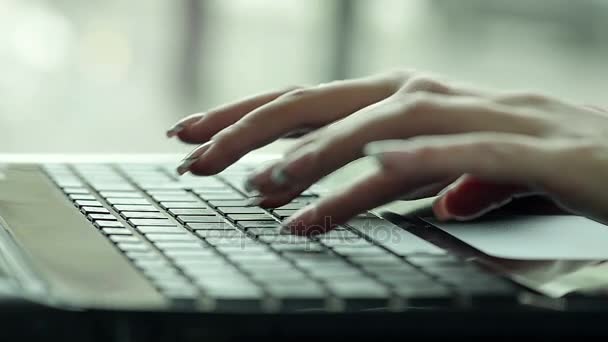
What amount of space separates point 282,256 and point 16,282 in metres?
0.14

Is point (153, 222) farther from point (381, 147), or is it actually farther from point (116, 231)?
point (381, 147)

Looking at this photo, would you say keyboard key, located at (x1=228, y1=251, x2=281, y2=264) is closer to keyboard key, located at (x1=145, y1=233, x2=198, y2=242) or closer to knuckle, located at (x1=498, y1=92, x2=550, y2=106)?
keyboard key, located at (x1=145, y1=233, x2=198, y2=242)

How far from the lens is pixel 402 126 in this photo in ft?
1.87

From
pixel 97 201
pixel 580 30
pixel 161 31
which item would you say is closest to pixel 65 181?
pixel 97 201

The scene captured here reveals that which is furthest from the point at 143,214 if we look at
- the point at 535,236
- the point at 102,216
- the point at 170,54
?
the point at 170,54

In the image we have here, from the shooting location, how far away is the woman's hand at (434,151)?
50cm

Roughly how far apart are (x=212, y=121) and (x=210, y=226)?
182 millimetres

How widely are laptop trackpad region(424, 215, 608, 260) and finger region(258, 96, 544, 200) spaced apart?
61 millimetres

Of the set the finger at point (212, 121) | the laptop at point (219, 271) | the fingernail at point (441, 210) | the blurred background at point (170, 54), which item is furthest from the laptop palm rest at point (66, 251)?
the blurred background at point (170, 54)

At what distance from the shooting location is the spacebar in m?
0.52

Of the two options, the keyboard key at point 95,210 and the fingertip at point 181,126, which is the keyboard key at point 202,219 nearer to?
the keyboard key at point 95,210

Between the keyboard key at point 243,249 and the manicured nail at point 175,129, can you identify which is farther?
the manicured nail at point 175,129

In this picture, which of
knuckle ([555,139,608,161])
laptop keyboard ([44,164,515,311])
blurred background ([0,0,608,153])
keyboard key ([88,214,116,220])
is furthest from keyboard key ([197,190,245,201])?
blurred background ([0,0,608,153])

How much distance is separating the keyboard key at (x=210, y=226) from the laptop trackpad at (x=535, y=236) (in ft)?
0.42
